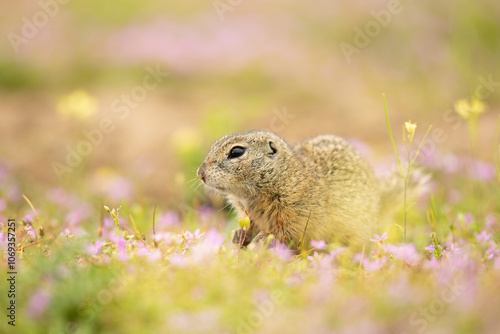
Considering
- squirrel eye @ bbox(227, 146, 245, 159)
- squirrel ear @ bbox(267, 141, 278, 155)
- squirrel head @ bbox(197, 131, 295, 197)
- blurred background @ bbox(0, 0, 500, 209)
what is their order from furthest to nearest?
blurred background @ bbox(0, 0, 500, 209)
squirrel ear @ bbox(267, 141, 278, 155)
squirrel eye @ bbox(227, 146, 245, 159)
squirrel head @ bbox(197, 131, 295, 197)

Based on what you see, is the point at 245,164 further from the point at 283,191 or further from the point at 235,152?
the point at 283,191

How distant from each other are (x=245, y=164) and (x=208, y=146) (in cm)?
255

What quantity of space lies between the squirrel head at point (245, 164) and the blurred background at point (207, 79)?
1.90m

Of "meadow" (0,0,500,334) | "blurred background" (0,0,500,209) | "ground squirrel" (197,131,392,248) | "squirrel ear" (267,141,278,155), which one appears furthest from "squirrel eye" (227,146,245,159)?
"blurred background" (0,0,500,209)

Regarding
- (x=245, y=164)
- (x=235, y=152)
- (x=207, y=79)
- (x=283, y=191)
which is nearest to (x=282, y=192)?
(x=283, y=191)

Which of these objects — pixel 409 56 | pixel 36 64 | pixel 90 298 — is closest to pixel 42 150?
pixel 36 64

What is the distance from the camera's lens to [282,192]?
14.9 ft

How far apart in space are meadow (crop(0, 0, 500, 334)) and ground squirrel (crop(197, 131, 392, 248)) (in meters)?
0.20

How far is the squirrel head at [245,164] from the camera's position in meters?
4.41

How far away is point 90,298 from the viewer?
2.68m

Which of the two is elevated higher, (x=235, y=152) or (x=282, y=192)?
(x=235, y=152)

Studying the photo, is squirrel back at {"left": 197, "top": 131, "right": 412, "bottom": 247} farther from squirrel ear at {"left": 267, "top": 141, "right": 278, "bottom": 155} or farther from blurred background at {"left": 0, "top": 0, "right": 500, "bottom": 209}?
blurred background at {"left": 0, "top": 0, "right": 500, "bottom": 209}

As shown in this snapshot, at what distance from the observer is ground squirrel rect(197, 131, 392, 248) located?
14.5 ft

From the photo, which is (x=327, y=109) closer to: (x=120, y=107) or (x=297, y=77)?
(x=297, y=77)
